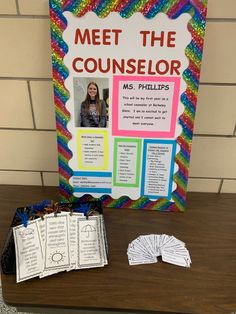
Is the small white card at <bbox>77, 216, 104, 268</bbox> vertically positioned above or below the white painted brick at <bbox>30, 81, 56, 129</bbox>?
below

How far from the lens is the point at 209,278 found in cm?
72

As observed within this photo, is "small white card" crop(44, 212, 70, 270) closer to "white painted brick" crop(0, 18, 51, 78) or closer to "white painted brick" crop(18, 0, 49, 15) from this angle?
"white painted brick" crop(0, 18, 51, 78)

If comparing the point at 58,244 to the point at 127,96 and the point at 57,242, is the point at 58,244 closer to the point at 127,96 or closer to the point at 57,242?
the point at 57,242

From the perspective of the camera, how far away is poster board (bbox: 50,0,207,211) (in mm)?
719

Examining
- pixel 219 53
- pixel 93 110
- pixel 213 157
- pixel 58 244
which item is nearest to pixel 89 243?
pixel 58 244

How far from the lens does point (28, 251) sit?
0.72 meters

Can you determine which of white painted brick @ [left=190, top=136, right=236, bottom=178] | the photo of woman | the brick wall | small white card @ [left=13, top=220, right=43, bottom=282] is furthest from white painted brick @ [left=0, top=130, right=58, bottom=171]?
white painted brick @ [left=190, top=136, right=236, bottom=178]

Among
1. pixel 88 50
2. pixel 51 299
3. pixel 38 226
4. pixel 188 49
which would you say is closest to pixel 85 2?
pixel 88 50

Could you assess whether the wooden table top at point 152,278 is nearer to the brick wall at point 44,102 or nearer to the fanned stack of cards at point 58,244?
the fanned stack of cards at point 58,244

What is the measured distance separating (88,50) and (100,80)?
68 mm

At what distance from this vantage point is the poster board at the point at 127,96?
72 cm

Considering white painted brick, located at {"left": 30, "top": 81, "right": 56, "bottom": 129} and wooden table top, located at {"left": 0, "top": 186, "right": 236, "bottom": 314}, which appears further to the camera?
white painted brick, located at {"left": 30, "top": 81, "right": 56, "bottom": 129}

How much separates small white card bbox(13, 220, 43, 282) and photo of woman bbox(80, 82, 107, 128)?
0.84 feet

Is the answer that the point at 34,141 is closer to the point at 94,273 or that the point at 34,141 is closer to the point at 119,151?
the point at 119,151
